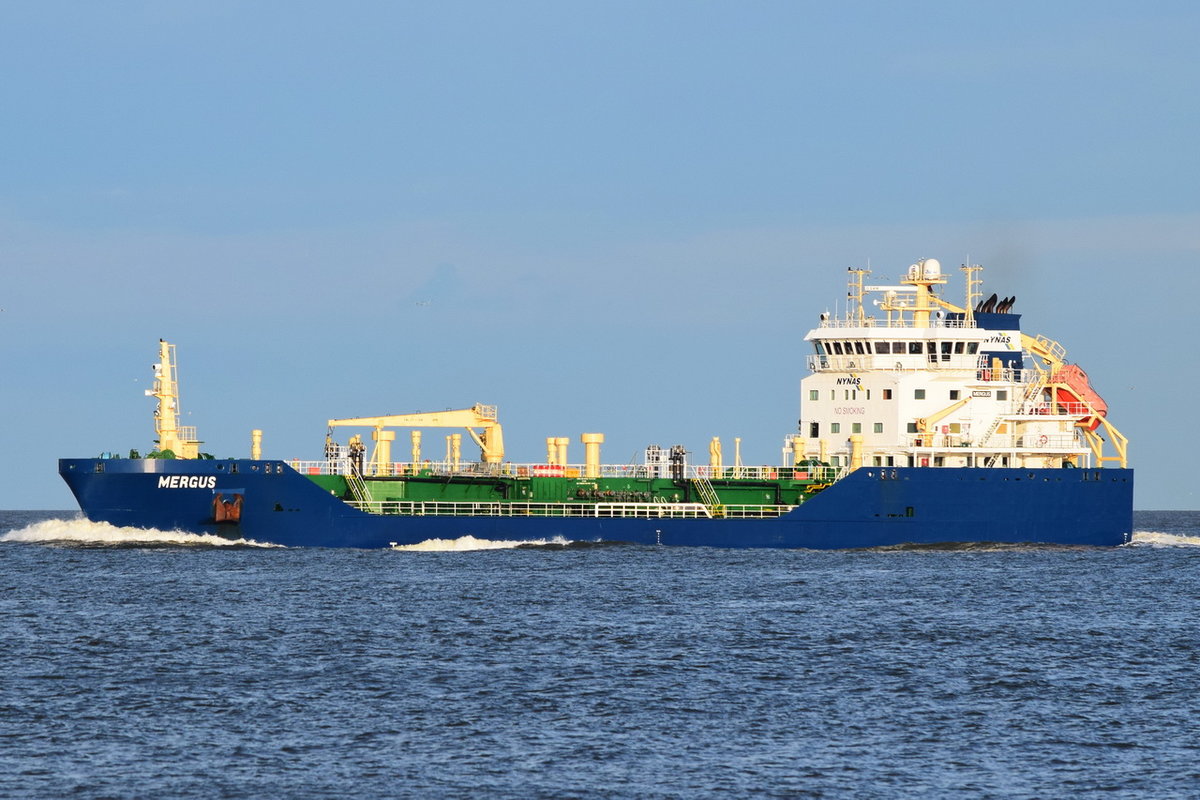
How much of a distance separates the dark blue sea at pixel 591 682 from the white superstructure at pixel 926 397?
26.0 ft

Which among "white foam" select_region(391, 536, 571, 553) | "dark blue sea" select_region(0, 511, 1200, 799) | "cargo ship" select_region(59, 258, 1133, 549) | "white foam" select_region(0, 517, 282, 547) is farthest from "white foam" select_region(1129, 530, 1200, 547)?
"white foam" select_region(0, 517, 282, 547)

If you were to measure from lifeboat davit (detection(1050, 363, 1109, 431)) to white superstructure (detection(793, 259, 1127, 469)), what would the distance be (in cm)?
11

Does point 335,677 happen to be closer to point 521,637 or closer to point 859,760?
point 521,637

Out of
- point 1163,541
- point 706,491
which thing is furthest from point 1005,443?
point 1163,541

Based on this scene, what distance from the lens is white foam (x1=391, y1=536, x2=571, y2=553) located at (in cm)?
4994

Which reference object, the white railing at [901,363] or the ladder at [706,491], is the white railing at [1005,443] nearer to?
the white railing at [901,363]

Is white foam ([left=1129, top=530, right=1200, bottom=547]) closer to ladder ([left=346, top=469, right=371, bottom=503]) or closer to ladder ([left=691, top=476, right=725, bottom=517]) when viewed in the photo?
ladder ([left=691, top=476, right=725, bottom=517])

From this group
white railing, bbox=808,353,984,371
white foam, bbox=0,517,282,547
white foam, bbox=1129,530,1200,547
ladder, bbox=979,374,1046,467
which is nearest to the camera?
white foam, bbox=0,517,282,547

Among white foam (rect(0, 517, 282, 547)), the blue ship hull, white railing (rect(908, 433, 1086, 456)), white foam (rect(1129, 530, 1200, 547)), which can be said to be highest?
white railing (rect(908, 433, 1086, 456))

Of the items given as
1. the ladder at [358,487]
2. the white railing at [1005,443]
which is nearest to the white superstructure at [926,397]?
the white railing at [1005,443]

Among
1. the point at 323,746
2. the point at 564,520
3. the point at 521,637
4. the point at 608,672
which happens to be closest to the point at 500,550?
the point at 564,520

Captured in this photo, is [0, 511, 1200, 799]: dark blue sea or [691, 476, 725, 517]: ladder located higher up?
[691, 476, 725, 517]: ladder

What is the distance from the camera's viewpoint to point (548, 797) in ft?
64.9

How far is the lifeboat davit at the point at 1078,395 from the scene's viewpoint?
5634 centimetres
